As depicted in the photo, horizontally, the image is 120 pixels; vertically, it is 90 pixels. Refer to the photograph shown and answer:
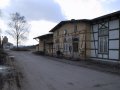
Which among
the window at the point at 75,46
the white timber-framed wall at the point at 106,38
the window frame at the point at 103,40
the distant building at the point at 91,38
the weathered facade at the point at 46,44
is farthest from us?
the weathered facade at the point at 46,44

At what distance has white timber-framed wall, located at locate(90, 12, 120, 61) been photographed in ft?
67.7

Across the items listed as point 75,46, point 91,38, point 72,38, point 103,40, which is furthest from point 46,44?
point 103,40

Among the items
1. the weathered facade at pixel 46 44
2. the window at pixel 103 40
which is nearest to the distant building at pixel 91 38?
the window at pixel 103 40

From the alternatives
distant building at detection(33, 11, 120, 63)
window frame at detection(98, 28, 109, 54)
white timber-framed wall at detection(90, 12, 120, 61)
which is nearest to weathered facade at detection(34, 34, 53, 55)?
distant building at detection(33, 11, 120, 63)

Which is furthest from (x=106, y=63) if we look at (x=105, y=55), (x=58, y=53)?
(x=58, y=53)

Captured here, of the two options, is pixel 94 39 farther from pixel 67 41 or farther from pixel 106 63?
pixel 67 41

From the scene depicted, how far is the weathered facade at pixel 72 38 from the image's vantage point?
2694 centimetres

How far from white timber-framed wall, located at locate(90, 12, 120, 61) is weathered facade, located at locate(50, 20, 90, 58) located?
1.51 m

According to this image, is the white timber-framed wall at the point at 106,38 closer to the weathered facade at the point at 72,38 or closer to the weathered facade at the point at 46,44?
the weathered facade at the point at 72,38

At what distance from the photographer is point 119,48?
20203 millimetres

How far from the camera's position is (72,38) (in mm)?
30609

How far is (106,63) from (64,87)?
12.5m

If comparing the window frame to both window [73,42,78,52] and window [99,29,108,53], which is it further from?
window [73,42,78,52]

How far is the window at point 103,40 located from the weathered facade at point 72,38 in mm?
2973
